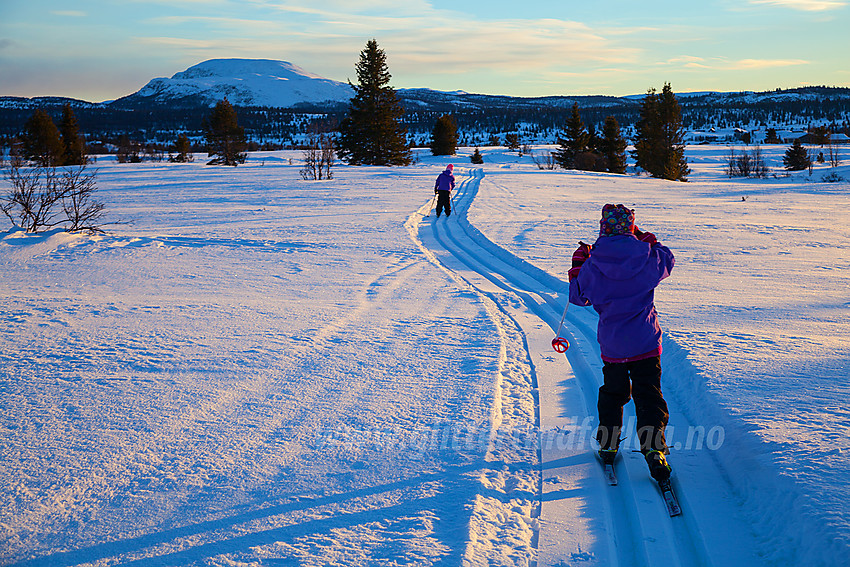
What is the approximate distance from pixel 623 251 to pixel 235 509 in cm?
250

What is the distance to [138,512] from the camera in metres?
3.00

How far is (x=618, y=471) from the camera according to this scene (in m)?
3.53

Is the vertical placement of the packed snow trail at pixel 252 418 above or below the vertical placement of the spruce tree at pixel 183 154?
below

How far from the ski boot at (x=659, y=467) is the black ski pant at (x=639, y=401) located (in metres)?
0.09

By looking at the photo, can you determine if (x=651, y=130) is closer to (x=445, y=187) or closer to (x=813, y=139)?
(x=445, y=187)

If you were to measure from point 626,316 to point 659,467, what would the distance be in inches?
33.3

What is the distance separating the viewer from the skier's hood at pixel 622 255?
321 centimetres

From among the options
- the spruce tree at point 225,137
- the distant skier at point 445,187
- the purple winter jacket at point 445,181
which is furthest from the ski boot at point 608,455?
the spruce tree at point 225,137

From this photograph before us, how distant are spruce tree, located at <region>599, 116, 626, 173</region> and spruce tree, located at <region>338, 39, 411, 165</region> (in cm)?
1621

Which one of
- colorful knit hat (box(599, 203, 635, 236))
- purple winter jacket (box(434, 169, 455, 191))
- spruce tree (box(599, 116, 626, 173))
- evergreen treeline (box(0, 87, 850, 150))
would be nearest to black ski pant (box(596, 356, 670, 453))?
colorful knit hat (box(599, 203, 635, 236))

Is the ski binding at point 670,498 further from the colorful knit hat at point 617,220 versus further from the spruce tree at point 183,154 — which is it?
the spruce tree at point 183,154

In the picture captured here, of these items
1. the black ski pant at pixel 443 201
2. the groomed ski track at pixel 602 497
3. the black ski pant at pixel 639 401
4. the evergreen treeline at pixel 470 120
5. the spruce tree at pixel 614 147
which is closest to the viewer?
the groomed ski track at pixel 602 497

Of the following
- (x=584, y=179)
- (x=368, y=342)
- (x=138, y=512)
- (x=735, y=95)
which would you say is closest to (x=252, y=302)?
(x=368, y=342)

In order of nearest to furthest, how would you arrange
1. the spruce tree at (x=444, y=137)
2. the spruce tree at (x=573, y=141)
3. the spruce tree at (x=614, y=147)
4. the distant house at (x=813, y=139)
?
the spruce tree at (x=614, y=147) → the spruce tree at (x=573, y=141) → the spruce tree at (x=444, y=137) → the distant house at (x=813, y=139)
